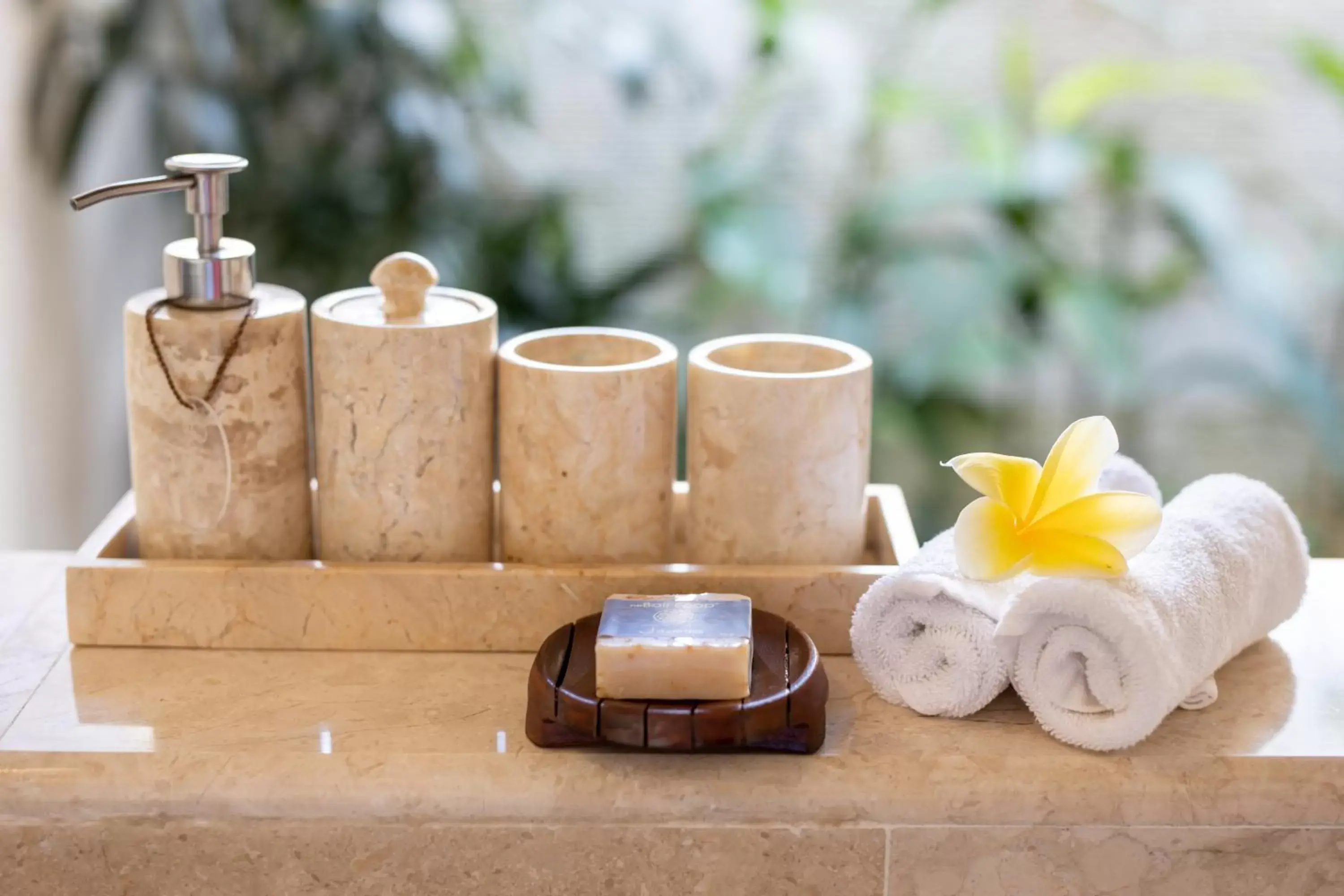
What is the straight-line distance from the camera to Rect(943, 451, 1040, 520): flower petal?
72cm

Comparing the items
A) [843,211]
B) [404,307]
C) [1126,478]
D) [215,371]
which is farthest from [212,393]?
[843,211]

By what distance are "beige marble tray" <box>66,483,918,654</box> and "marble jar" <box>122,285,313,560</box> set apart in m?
0.02

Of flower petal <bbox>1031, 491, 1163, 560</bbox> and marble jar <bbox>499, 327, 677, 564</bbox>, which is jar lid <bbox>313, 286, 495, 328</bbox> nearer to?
marble jar <bbox>499, 327, 677, 564</bbox>

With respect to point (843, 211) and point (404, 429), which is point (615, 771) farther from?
point (843, 211)

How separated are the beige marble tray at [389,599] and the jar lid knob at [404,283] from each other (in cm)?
15

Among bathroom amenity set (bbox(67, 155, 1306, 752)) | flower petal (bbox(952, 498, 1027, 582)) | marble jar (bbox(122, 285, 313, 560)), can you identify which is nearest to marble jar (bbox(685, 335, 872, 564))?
bathroom amenity set (bbox(67, 155, 1306, 752))

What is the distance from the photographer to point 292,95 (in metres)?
1.71

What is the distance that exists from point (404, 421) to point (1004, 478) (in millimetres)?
328

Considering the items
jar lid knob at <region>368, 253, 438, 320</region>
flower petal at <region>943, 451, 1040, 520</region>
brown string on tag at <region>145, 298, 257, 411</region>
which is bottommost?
flower petal at <region>943, 451, 1040, 520</region>

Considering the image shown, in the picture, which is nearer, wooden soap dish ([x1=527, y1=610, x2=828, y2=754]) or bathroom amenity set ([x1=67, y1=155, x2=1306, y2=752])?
wooden soap dish ([x1=527, y1=610, x2=828, y2=754])

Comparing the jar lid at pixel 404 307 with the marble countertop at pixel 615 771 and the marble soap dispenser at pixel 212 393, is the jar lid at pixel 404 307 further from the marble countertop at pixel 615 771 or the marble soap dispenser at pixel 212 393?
the marble countertop at pixel 615 771

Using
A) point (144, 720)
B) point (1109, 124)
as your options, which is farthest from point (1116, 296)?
point (144, 720)

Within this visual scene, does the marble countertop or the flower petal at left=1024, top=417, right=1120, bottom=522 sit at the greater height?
the flower petal at left=1024, top=417, right=1120, bottom=522

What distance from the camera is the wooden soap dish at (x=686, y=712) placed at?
0.66 meters
